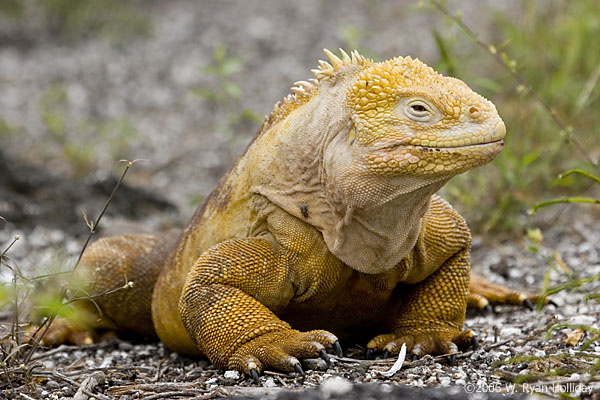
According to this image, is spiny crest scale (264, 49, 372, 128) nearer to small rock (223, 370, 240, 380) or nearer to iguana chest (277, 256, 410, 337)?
iguana chest (277, 256, 410, 337)

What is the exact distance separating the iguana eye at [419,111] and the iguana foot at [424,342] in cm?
144

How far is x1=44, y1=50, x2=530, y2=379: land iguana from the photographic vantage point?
4.43 meters

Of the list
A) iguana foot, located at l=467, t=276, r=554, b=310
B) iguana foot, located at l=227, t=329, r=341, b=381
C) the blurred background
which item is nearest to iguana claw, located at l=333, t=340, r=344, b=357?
iguana foot, located at l=227, t=329, r=341, b=381

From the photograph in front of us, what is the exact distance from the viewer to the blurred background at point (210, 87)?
862 centimetres

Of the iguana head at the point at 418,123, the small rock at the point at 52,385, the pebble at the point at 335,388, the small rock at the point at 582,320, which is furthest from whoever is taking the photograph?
the small rock at the point at 582,320

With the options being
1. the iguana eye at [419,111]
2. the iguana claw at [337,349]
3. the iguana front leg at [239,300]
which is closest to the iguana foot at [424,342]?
the iguana claw at [337,349]

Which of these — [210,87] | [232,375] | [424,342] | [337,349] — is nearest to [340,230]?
[337,349]

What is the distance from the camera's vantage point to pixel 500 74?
11641 mm

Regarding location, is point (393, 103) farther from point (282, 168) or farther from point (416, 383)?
point (416, 383)

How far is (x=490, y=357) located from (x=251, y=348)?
1.43m

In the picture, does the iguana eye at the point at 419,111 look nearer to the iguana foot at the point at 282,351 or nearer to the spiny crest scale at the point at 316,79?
the spiny crest scale at the point at 316,79

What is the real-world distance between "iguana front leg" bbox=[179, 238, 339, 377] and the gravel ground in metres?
0.20

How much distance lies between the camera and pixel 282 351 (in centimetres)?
465

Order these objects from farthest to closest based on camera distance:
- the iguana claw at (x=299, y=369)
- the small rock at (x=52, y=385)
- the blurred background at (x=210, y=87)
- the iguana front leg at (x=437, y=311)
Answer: the blurred background at (x=210, y=87) → the iguana front leg at (x=437, y=311) → the small rock at (x=52, y=385) → the iguana claw at (x=299, y=369)
